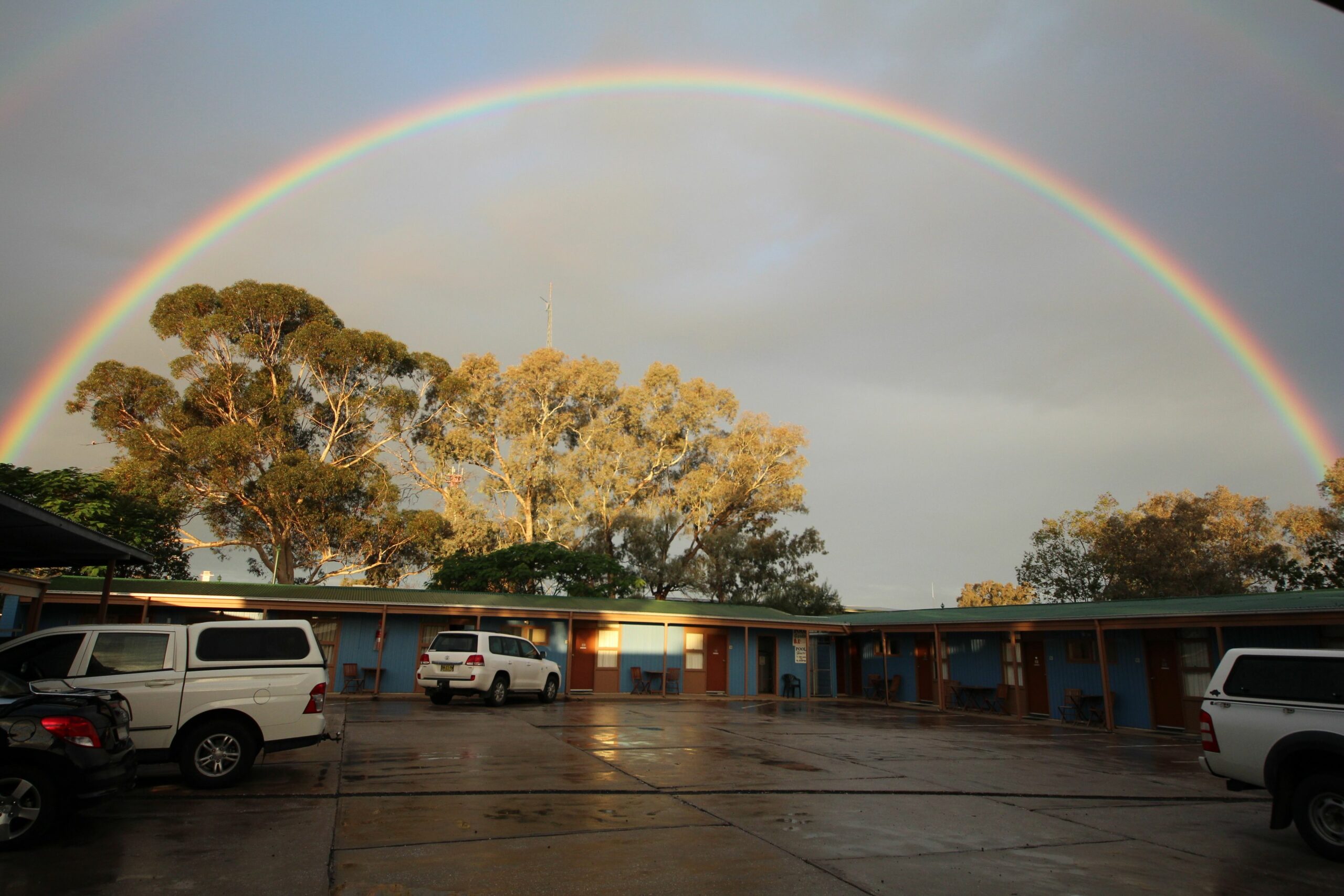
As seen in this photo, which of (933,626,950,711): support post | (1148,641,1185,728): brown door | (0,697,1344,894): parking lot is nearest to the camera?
(0,697,1344,894): parking lot

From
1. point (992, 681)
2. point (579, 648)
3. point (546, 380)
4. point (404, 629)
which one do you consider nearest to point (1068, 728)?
point (992, 681)

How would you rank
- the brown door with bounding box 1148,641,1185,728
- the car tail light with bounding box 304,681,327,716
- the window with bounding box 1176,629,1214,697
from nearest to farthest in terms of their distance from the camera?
the car tail light with bounding box 304,681,327,716
the window with bounding box 1176,629,1214,697
the brown door with bounding box 1148,641,1185,728

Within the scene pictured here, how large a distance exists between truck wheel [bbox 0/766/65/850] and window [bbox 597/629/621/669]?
20.9 metres

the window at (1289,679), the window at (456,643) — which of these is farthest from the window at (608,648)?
the window at (1289,679)

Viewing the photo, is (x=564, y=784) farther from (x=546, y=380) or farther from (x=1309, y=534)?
(x=1309, y=534)

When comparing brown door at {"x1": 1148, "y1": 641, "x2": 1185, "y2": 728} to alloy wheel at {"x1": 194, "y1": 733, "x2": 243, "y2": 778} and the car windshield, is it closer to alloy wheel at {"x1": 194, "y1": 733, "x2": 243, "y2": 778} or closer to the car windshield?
alloy wheel at {"x1": 194, "y1": 733, "x2": 243, "y2": 778}

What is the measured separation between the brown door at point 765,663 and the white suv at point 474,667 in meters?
11.3

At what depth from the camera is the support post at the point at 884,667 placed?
27234 millimetres

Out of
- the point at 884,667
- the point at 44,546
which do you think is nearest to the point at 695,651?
the point at 884,667

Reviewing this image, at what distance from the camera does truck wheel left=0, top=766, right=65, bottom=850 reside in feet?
18.7

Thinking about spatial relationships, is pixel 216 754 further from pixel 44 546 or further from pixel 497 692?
pixel 497 692

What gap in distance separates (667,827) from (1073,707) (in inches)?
702

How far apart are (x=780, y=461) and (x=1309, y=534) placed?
28101 millimetres

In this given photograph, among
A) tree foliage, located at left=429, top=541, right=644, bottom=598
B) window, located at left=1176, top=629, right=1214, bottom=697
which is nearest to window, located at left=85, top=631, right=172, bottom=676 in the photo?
window, located at left=1176, top=629, right=1214, bottom=697
